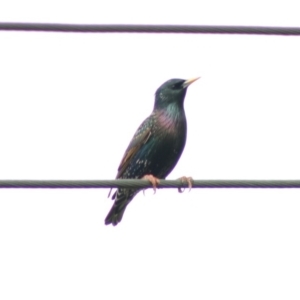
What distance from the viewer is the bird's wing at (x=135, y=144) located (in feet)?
38.5

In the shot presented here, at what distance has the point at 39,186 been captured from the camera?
810 centimetres

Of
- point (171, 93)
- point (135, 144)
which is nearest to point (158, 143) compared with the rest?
point (135, 144)

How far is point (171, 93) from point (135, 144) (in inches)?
21.7

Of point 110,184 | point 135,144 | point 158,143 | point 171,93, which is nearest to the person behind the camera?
point 110,184

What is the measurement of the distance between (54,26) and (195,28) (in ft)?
2.73

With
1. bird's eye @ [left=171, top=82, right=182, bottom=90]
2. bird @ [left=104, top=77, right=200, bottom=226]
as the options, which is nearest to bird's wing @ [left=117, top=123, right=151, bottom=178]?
bird @ [left=104, top=77, right=200, bottom=226]

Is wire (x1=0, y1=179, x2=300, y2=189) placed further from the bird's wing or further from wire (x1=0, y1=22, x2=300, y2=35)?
the bird's wing

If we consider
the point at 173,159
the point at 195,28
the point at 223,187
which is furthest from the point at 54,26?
the point at 173,159

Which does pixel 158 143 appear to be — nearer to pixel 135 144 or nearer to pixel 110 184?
pixel 135 144

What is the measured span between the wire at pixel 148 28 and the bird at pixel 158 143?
10.8 ft

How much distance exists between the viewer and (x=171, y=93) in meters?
12.0

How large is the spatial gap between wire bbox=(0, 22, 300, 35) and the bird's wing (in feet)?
11.5
